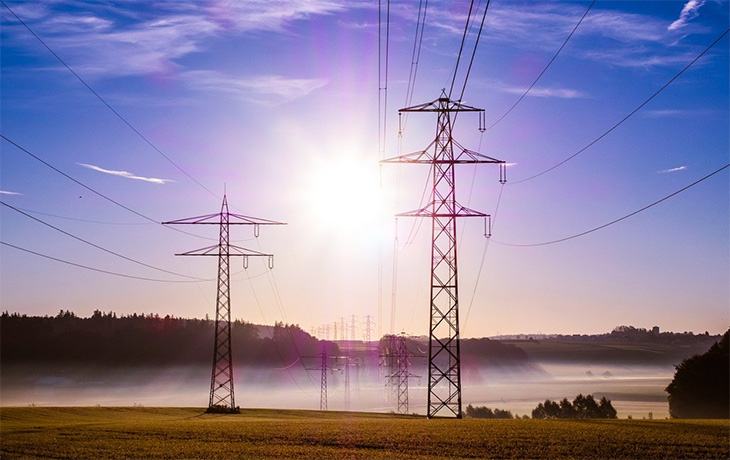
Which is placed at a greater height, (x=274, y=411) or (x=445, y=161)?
(x=445, y=161)

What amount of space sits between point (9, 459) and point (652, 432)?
3626cm

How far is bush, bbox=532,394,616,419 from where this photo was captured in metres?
150

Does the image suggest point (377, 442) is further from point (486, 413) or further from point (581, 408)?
point (486, 413)

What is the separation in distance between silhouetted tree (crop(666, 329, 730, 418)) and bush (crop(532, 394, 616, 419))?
3048 cm

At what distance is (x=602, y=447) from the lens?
41.7m

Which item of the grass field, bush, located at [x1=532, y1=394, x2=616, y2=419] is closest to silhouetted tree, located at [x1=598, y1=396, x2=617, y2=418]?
bush, located at [x1=532, y1=394, x2=616, y2=419]

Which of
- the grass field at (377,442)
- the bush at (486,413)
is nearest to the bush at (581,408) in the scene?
the bush at (486,413)

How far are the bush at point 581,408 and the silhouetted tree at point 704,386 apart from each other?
30483 mm

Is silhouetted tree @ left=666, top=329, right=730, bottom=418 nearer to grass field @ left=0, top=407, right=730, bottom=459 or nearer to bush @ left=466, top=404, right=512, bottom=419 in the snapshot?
grass field @ left=0, top=407, right=730, bottom=459

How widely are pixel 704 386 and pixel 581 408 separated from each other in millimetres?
43375

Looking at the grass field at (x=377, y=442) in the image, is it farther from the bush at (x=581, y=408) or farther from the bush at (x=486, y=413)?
the bush at (x=486, y=413)

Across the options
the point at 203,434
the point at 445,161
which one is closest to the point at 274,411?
the point at 445,161

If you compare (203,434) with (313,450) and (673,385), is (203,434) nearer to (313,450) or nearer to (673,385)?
(313,450)

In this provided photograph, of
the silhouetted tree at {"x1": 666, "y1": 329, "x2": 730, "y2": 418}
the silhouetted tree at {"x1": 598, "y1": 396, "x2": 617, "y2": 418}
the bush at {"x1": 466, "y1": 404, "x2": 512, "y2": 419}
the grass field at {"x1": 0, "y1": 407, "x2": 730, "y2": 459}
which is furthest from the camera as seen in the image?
the bush at {"x1": 466, "y1": 404, "x2": 512, "y2": 419}
